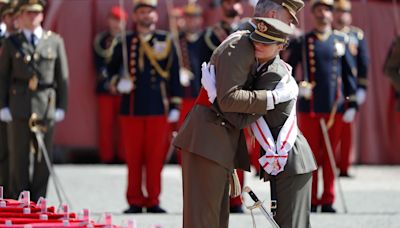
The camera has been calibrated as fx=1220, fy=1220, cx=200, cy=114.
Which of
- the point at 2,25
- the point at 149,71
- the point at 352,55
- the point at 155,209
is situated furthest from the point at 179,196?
the point at 2,25

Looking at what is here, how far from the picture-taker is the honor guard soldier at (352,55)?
1212 cm

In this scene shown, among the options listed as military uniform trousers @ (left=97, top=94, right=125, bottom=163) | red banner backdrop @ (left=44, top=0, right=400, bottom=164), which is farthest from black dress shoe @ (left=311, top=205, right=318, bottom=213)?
military uniform trousers @ (left=97, top=94, right=125, bottom=163)

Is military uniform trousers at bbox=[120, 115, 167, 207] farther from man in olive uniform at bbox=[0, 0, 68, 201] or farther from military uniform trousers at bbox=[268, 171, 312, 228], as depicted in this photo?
military uniform trousers at bbox=[268, 171, 312, 228]

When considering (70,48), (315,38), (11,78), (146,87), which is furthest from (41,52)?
(70,48)

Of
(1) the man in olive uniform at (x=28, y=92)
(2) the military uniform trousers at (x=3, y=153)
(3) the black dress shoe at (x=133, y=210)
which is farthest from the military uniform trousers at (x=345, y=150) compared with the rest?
(1) the man in olive uniform at (x=28, y=92)

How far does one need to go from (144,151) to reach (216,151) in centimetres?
453

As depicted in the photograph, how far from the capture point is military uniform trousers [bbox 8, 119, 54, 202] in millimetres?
10672

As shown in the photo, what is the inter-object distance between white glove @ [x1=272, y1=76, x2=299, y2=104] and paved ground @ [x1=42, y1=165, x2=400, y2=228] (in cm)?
208

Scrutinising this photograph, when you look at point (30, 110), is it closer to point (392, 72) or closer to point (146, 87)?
point (146, 87)

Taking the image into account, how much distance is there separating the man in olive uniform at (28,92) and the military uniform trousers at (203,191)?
12.0 feet

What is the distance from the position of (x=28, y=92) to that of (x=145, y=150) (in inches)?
58.4

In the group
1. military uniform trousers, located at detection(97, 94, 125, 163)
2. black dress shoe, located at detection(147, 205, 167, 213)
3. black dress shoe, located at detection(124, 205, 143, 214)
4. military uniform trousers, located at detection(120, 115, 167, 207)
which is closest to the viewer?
black dress shoe, located at detection(124, 205, 143, 214)

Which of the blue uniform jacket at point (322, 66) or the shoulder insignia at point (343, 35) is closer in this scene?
the blue uniform jacket at point (322, 66)

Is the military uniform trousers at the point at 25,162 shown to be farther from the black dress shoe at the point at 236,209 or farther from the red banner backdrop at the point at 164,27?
the red banner backdrop at the point at 164,27
